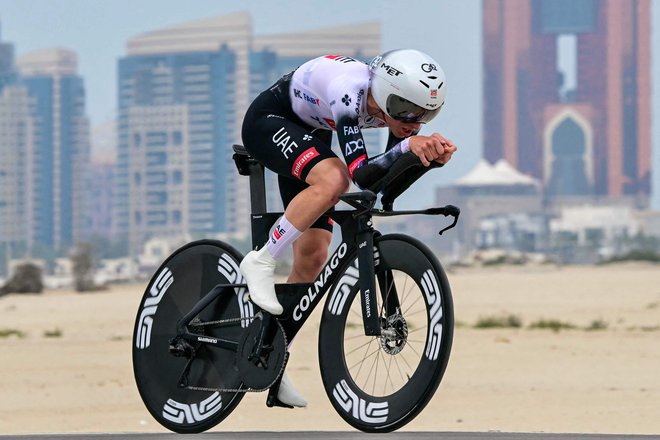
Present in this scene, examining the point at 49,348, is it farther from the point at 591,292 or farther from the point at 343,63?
the point at 591,292

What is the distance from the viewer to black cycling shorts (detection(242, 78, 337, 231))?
5449mm

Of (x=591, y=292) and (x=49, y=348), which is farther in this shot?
(x=591, y=292)

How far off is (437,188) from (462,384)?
150m

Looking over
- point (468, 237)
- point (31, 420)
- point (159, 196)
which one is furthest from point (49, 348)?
point (159, 196)

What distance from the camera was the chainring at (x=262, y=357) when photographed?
18.1 ft

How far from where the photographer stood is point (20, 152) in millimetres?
180750

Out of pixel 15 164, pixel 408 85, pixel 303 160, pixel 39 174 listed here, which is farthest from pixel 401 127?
pixel 39 174

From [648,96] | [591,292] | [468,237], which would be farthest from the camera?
[648,96]

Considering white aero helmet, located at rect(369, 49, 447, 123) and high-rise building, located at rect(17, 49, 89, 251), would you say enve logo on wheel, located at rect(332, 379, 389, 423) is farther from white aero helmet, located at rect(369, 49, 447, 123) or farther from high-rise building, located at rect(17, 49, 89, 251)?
high-rise building, located at rect(17, 49, 89, 251)

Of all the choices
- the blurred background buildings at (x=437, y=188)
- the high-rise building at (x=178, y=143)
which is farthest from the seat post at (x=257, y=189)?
the high-rise building at (x=178, y=143)

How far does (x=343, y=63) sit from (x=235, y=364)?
4.17 feet

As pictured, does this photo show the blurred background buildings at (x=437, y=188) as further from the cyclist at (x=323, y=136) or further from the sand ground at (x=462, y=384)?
the cyclist at (x=323, y=136)

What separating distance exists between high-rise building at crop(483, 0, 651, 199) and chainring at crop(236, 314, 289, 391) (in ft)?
545

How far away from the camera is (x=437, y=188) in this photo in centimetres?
16375
